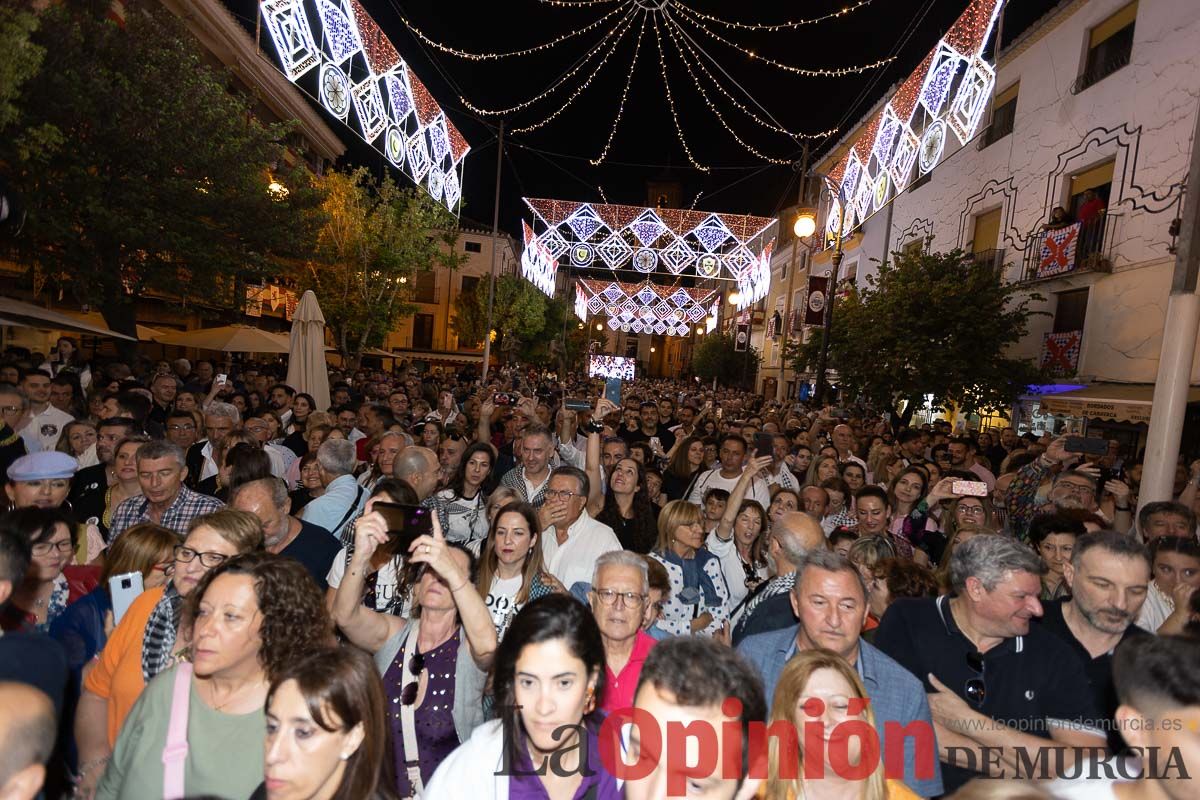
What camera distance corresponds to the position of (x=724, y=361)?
1709 inches

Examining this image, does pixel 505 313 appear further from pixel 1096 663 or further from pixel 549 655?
pixel 549 655

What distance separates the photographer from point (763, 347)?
4409 cm

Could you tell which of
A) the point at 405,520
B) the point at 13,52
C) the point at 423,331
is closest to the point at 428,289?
the point at 423,331

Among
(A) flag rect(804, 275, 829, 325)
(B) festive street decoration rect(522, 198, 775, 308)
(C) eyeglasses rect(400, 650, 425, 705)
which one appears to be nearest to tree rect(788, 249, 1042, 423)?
(A) flag rect(804, 275, 829, 325)

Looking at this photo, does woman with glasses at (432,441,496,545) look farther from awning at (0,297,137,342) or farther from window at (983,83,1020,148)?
window at (983,83,1020,148)

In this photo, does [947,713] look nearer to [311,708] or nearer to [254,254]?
[311,708]

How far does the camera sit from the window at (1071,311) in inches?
632

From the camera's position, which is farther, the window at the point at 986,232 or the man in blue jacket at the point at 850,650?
the window at the point at 986,232

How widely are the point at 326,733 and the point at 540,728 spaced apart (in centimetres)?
62

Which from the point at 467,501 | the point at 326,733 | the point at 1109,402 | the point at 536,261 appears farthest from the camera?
the point at 536,261

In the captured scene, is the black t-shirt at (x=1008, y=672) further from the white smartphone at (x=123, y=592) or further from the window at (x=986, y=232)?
the window at (x=986, y=232)

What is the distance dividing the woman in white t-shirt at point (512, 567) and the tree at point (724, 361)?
1562 inches

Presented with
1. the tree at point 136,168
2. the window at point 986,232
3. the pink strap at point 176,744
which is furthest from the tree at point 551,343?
the pink strap at point 176,744

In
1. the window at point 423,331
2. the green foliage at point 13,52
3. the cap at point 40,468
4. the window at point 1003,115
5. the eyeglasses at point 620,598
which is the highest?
the window at point 1003,115
